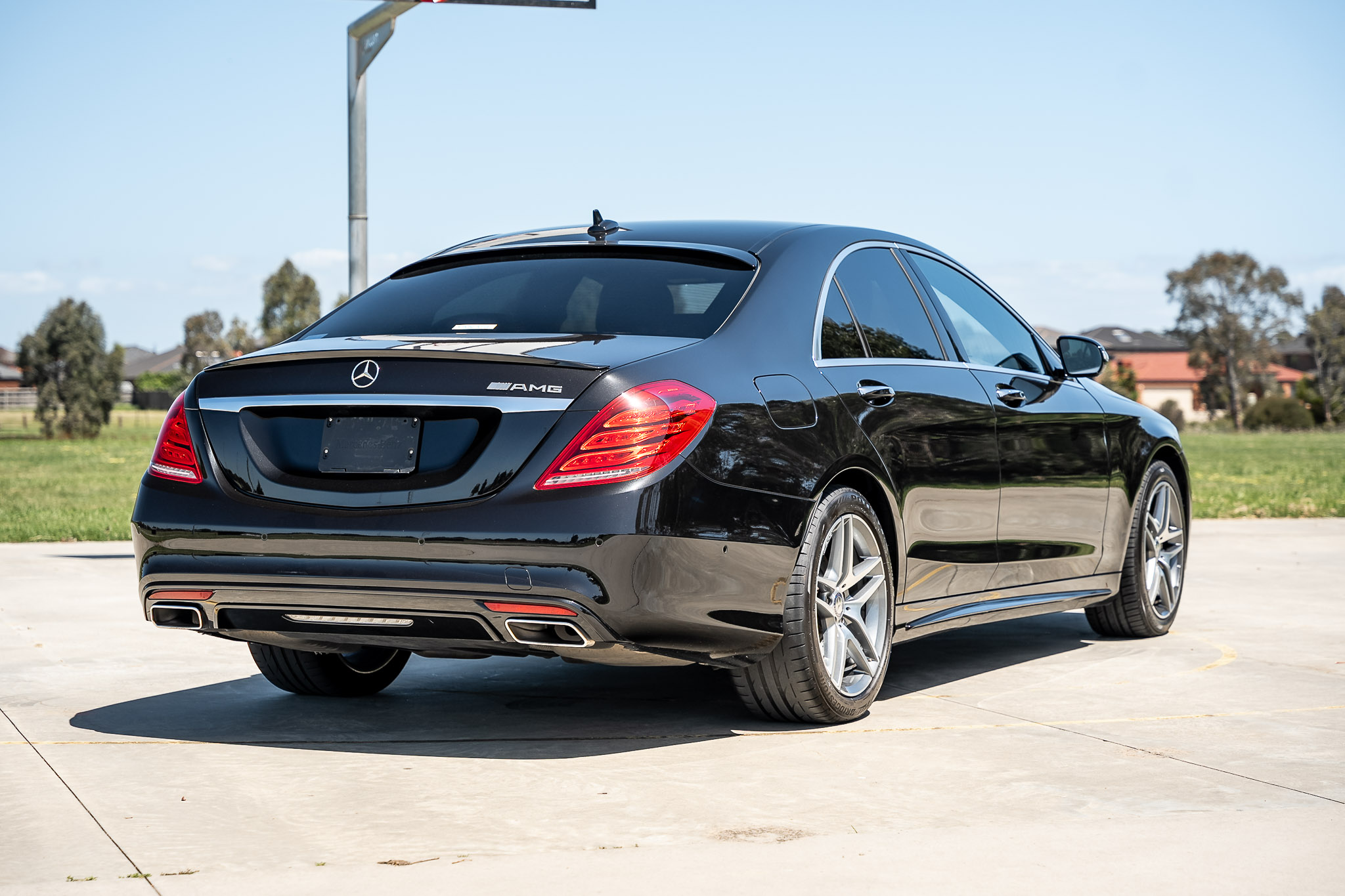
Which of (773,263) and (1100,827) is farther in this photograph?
(773,263)

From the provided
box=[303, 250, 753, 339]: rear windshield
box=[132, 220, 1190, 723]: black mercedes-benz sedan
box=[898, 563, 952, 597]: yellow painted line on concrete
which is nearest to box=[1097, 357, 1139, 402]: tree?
box=[898, 563, 952, 597]: yellow painted line on concrete

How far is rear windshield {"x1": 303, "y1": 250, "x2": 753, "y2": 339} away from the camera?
16.0ft

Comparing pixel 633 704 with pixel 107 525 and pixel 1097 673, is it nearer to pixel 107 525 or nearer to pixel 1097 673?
pixel 1097 673

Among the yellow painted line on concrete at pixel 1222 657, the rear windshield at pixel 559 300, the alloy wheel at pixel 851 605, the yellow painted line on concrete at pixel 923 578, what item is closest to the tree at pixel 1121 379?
the yellow painted line on concrete at pixel 1222 657

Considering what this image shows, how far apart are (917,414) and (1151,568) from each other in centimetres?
247

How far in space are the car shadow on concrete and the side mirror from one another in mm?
1293

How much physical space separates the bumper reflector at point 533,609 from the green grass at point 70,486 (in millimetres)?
9883

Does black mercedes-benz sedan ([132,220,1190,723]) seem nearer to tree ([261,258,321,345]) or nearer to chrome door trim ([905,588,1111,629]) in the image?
chrome door trim ([905,588,1111,629])

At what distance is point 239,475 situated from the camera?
4.57 metres

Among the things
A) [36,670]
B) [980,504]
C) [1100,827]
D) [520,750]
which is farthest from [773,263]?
[36,670]

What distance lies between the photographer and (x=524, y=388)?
4.30 metres

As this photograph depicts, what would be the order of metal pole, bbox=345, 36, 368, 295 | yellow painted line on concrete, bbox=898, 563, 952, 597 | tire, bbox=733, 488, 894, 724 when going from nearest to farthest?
tire, bbox=733, 488, 894, 724 → yellow painted line on concrete, bbox=898, 563, 952, 597 → metal pole, bbox=345, 36, 368, 295

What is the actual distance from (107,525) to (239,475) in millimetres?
10585

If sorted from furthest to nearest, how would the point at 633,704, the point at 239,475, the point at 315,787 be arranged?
the point at 633,704 < the point at 239,475 < the point at 315,787
